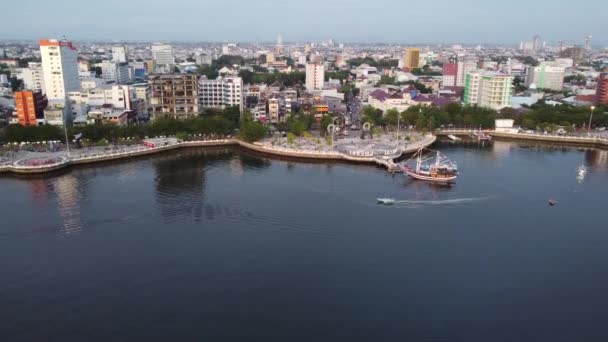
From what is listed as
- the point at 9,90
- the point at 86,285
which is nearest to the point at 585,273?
the point at 86,285

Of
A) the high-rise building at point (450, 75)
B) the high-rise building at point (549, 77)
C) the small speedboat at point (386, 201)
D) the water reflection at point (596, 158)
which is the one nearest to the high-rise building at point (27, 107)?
the small speedboat at point (386, 201)

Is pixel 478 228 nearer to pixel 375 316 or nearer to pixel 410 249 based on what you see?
pixel 410 249

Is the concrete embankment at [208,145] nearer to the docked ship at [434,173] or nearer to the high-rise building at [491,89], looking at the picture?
the docked ship at [434,173]

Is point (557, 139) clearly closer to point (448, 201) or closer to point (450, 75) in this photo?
point (448, 201)

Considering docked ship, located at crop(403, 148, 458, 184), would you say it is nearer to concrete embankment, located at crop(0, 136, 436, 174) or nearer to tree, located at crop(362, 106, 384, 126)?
concrete embankment, located at crop(0, 136, 436, 174)

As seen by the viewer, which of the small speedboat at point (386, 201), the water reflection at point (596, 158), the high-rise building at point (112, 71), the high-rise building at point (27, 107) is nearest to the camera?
the small speedboat at point (386, 201)

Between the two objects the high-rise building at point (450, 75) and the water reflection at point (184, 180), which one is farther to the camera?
the high-rise building at point (450, 75)

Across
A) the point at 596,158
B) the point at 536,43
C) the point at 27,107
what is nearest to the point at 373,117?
the point at 596,158
